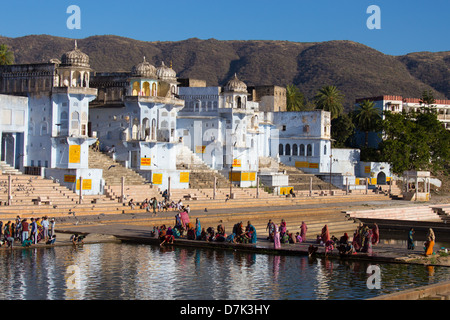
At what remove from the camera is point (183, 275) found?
87.2 ft

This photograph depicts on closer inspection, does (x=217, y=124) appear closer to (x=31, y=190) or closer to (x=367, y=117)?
(x=31, y=190)

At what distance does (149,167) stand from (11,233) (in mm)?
26282

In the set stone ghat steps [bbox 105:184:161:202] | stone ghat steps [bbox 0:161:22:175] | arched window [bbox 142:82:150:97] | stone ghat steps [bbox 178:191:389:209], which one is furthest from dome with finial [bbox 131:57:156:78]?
stone ghat steps [bbox 0:161:22:175]

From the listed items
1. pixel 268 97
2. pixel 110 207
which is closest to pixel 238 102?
pixel 268 97

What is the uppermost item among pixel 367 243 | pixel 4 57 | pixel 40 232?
pixel 4 57

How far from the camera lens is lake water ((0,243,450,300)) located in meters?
23.6

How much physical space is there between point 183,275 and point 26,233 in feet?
26.5

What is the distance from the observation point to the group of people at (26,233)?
30562mm

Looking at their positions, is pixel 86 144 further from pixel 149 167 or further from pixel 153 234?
pixel 153 234

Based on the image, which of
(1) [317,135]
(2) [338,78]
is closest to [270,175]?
(1) [317,135]

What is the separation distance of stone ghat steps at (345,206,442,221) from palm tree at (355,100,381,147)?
28572 millimetres

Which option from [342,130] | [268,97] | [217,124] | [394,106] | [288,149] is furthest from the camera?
[394,106]

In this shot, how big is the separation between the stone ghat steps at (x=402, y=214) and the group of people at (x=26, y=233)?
29538mm

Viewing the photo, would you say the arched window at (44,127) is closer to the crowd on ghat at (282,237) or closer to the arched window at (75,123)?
the arched window at (75,123)
